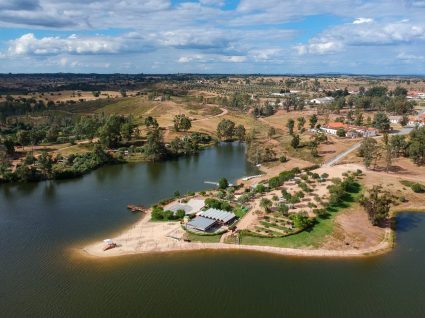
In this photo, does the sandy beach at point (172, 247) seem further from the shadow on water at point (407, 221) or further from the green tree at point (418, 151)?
the green tree at point (418, 151)

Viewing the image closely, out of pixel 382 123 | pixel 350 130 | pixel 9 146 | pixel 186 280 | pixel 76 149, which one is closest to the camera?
pixel 186 280

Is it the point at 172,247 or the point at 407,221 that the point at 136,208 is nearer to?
the point at 172,247

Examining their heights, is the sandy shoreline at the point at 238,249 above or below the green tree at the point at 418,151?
below

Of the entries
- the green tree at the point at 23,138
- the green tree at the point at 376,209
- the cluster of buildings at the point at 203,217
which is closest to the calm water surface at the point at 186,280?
the green tree at the point at 376,209

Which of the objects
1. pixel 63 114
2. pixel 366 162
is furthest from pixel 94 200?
pixel 63 114

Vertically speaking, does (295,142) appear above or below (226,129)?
below

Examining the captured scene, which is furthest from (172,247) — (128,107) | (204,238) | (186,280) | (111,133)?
(128,107)
